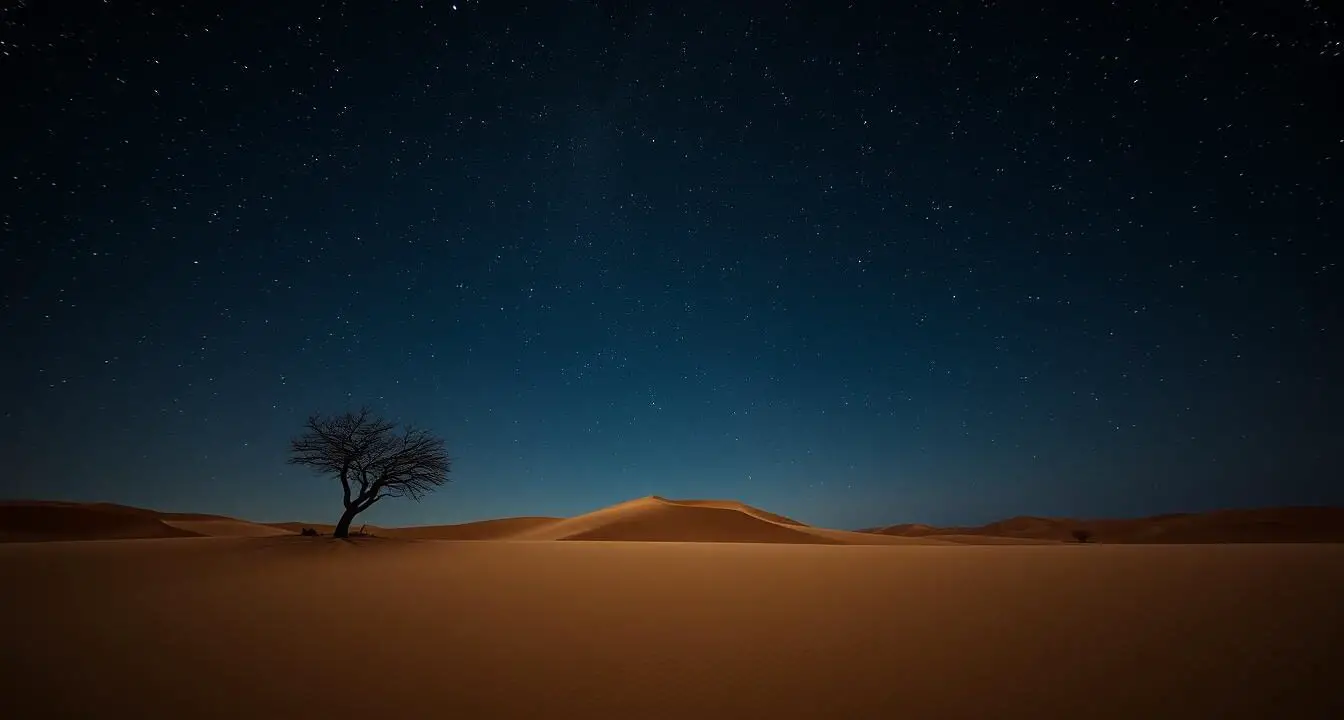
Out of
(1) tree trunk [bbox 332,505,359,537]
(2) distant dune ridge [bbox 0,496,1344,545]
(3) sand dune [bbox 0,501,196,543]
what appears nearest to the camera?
(1) tree trunk [bbox 332,505,359,537]

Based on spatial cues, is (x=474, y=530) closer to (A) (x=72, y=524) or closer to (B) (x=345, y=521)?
(B) (x=345, y=521)

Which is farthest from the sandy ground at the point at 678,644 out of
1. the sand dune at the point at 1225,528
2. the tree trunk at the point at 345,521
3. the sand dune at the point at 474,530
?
the sand dune at the point at 1225,528

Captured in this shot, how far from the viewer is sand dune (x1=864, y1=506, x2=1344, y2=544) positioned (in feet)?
165

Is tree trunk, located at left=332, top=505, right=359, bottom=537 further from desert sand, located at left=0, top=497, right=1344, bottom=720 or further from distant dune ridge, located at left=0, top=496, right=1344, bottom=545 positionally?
distant dune ridge, located at left=0, top=496, right=1344, bottom=545

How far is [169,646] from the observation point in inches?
273

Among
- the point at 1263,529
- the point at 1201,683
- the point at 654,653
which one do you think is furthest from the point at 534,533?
the point at 1263,529

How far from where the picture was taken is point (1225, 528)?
53625 mm

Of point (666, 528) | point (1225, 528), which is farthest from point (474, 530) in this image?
point (1225, 528)

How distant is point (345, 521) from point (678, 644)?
69.5ft

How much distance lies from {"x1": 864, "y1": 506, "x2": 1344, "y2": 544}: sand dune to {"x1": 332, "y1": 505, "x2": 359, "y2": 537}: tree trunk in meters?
58.7

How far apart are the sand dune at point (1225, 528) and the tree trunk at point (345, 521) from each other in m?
58.7

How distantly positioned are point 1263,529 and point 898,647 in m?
76.8

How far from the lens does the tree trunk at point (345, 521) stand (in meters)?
21.9

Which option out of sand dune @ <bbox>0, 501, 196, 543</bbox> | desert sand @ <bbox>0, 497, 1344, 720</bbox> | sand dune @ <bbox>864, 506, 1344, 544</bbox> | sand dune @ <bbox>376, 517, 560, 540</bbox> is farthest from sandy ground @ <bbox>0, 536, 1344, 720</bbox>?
sand dune @ <bbox>864, 506, 1344, 544</bbox>
